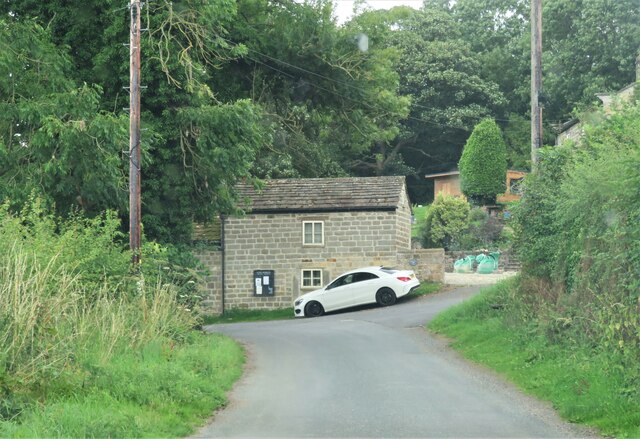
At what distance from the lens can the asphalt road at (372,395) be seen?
1385cm

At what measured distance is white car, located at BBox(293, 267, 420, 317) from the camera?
4069 cm

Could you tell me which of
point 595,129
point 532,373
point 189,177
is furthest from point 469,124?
point 532,373

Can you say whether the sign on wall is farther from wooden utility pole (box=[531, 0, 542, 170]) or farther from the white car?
wooden utility pole (box=[531, 0, 542, 170])

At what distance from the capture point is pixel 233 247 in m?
44.7

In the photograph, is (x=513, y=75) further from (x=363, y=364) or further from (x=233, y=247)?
(x=363, y=364)

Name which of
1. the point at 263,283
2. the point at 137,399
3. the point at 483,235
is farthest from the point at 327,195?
the point at 137,399

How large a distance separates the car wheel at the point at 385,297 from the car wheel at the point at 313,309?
2181 mm

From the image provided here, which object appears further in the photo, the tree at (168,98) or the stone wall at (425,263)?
the stone wall at (425,263)

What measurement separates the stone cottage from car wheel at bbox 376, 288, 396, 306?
3.52 m

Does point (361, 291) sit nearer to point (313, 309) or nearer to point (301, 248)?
point (313, 309)

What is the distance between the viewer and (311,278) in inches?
1761

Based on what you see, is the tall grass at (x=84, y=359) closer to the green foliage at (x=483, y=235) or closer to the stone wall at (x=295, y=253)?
the stone wall at (x=295, y=253)

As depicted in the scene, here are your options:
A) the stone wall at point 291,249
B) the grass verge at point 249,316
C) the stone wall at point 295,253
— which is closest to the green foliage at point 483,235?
the stone wall at point 295,253

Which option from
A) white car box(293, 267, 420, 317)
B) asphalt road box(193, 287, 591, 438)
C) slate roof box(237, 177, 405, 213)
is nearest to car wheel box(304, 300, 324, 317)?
white car box(293, 267, 420, 317)
